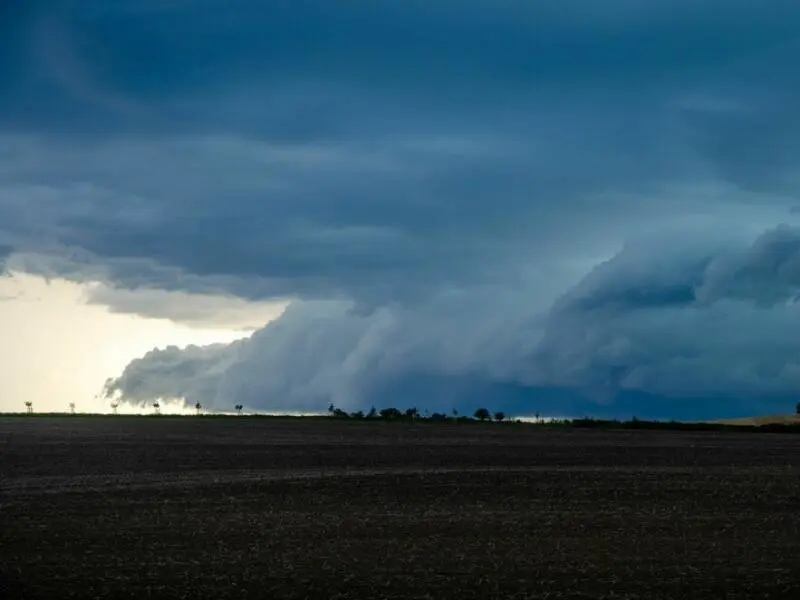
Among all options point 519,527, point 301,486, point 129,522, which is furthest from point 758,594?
point 301,486

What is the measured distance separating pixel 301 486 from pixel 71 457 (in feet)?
54.7

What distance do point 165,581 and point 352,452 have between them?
33673 millimetres

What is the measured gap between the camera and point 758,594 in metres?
16.9

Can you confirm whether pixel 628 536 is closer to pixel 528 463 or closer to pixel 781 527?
pixel 781 527

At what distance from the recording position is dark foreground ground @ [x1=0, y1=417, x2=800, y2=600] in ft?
57.6

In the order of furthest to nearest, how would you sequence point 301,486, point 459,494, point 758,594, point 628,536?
point 301,486 → point 459,494 → point 628,536 → point 758,594

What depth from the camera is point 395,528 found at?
2361cm

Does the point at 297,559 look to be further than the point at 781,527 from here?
No

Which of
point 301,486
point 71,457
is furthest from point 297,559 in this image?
point 71,457

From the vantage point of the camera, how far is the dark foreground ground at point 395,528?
57.6 feet

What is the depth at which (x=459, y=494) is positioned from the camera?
101 feet

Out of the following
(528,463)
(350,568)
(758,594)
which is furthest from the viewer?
(528,463)

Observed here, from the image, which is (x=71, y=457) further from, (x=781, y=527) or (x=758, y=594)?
(x=758, y=594)

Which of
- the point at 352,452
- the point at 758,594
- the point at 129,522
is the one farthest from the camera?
the point at 352,452
